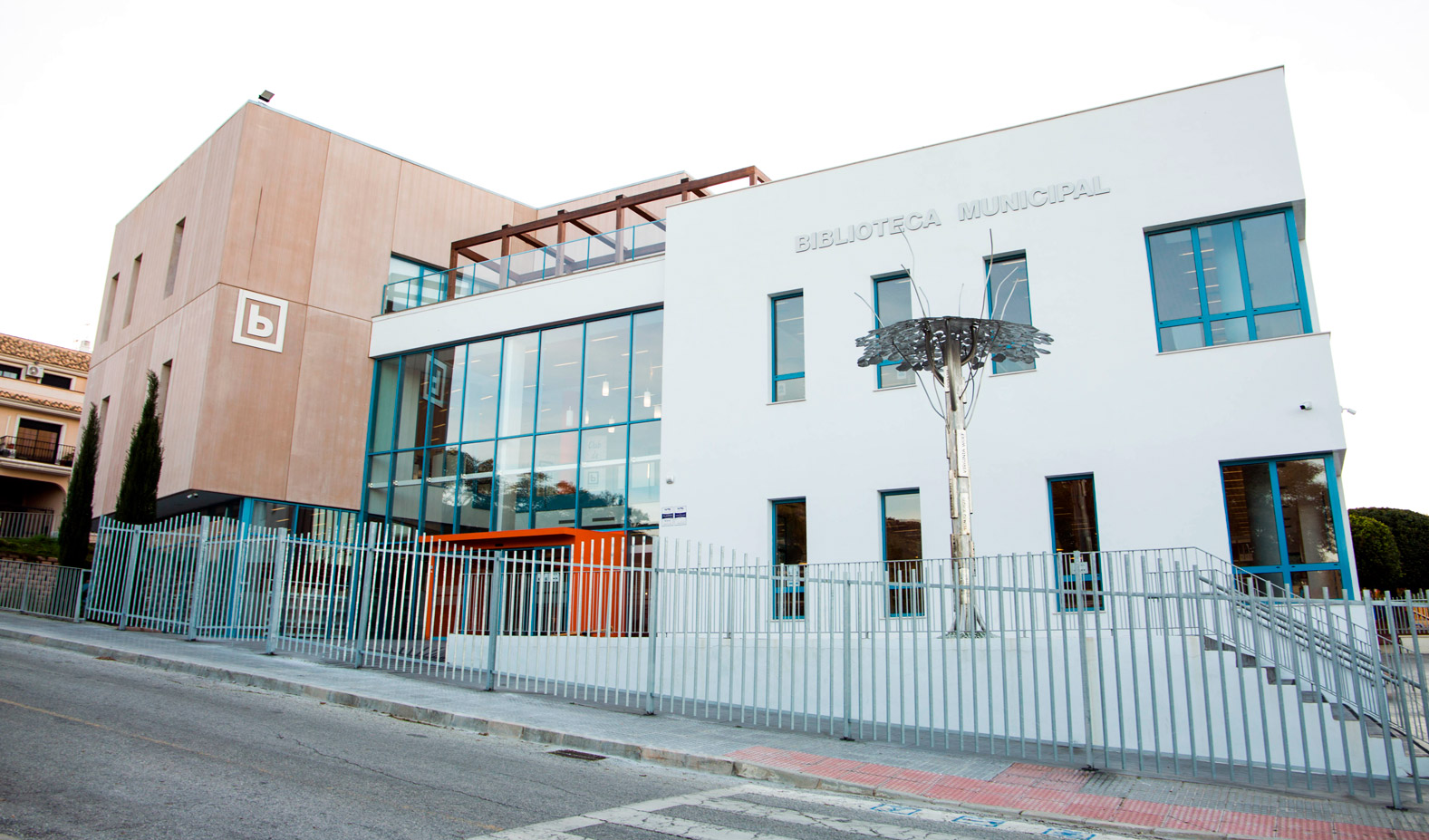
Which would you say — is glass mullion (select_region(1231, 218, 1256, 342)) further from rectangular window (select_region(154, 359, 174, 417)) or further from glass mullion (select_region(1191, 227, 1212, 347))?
rectangular window (select_region(154, 359, 174, 417))

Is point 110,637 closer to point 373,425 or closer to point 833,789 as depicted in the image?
point 373,425

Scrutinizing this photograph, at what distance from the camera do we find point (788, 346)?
700 inches

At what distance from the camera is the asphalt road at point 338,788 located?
558cm

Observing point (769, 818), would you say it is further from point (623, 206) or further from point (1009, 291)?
point (623, 206)

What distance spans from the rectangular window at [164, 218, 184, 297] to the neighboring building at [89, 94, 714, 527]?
36mm

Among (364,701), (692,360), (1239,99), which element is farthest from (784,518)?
(1239,99)

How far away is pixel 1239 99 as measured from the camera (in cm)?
1469

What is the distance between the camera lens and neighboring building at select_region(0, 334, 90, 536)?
4497 cm

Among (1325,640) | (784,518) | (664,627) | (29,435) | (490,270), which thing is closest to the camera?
(1325,640)

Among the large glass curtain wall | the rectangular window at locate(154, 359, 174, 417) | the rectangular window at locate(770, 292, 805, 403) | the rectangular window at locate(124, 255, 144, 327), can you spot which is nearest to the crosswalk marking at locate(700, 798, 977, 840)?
the rectangular window at locate(770, 292, 805, 403)

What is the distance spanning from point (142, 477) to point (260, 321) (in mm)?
4510

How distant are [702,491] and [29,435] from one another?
46.0 metres

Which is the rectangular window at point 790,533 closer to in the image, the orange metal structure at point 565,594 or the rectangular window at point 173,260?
the orange metal structure at point 565,594

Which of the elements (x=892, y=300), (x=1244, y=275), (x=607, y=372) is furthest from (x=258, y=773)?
(x=1244, y=275)
